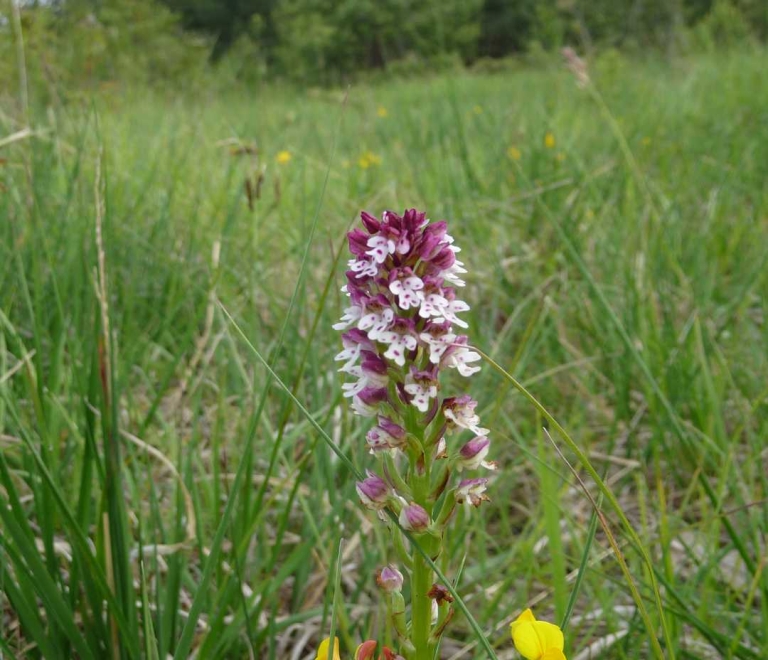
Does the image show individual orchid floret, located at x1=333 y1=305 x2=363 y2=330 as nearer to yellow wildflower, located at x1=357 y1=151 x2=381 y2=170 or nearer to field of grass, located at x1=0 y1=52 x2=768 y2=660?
field of grass, located at x1=0 y1=52 x2=768 y2=660

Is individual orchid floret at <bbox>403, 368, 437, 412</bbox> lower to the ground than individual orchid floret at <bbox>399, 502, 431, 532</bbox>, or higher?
higher

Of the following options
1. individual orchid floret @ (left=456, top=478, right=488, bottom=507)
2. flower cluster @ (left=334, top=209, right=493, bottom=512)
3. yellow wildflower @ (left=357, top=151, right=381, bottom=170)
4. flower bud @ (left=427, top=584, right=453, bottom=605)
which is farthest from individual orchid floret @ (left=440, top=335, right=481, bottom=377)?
yellow wildflower @ (left=357, top=151, right=381, bottom=170)

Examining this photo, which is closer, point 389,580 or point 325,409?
point 389,580

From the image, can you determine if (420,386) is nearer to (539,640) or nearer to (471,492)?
(471,492)

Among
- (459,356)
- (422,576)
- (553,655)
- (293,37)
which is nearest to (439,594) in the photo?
(422,576)

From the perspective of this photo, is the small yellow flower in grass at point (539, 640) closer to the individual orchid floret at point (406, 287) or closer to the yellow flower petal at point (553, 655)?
the yellow flower petal at point (553, 655)

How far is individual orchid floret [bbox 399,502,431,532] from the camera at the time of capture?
0.73m

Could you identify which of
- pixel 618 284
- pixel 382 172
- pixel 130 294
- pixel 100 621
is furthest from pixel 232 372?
pixel 382 172

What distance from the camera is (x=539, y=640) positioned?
0.77m

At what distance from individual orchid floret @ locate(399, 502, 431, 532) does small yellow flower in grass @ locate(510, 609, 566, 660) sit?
14 cm

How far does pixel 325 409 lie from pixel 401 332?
1221 millimetres

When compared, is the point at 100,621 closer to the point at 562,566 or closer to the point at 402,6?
the point at 562,566

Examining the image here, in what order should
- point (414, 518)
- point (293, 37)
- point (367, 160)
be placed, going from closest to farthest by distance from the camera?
point (414, 518)
point (367, 160)
point (293, 37)

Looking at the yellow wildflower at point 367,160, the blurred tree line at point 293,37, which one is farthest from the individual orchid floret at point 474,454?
the yellow wildflower at point 367,160
